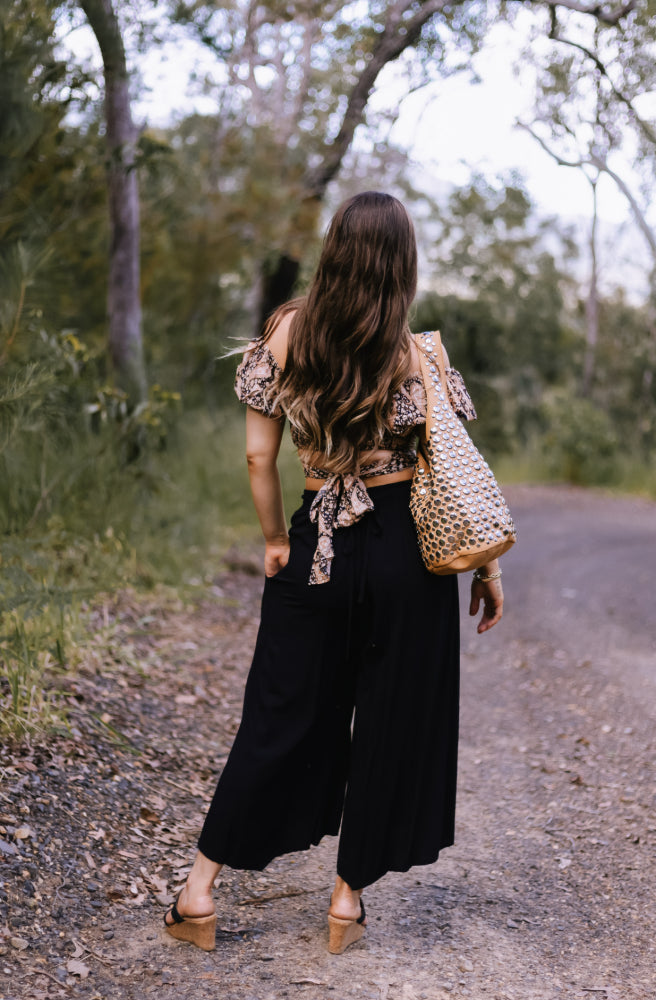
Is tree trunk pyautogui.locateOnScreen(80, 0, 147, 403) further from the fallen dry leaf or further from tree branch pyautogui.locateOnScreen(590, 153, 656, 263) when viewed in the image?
tree branch pyautogui.locateOnScreen(590, 153, 656, 263)

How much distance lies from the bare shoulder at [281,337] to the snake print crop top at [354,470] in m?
0.02

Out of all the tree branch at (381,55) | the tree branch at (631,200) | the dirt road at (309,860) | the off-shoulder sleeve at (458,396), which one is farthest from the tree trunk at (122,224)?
the tree branch at (631,200)

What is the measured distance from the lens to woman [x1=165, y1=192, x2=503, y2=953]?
2.38 meters

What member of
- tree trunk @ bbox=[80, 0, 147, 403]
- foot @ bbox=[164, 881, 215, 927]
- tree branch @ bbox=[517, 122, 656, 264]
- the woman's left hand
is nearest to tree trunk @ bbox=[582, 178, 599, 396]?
tree branch @ bbox=[517, 122, 656, 264]

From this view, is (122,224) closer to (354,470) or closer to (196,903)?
(354,470)

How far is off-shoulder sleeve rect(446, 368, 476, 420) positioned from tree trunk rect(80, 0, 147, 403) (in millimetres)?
4481

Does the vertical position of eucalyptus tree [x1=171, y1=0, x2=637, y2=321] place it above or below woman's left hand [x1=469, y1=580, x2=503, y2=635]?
above

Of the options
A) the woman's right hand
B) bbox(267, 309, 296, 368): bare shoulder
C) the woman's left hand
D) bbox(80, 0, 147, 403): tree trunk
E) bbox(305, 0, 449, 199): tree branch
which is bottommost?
the woman's left hand

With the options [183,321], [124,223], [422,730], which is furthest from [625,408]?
[422,730]

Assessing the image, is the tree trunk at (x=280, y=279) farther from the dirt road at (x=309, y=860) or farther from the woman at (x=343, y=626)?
the woman at (x=343, y=626)

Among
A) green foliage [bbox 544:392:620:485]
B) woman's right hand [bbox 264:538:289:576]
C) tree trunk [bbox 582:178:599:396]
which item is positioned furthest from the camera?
tree trunk [bbox 582:178:599:396]

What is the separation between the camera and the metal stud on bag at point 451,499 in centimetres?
236

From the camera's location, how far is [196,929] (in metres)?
2.54

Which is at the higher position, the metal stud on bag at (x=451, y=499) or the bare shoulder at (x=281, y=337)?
the bare shoulder at (x=281, y=337)
